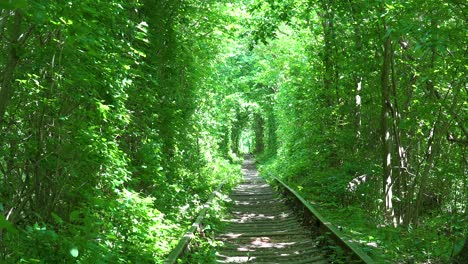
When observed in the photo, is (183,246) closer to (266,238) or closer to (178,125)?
(266,238)

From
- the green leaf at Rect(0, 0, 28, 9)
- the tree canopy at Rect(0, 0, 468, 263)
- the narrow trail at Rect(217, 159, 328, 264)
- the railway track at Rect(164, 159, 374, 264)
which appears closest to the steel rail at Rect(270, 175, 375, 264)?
the railway track at Rect(164, 159, 374, 264)

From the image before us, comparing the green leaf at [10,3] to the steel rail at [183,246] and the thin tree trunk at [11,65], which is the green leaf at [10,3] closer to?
the thin tree trunk at [11,65]

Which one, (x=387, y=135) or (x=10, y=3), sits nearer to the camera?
(x=10, y=3)

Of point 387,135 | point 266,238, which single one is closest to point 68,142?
point 266,238

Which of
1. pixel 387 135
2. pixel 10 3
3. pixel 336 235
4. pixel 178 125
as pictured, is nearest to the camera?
pixel 10 3

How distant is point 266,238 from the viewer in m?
8.12

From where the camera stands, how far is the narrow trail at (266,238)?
6.72m

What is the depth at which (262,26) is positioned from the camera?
1248 centimetres

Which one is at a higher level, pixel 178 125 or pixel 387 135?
pixel 178 125

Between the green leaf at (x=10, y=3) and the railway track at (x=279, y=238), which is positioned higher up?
the green leaf at (x=10, y=3)

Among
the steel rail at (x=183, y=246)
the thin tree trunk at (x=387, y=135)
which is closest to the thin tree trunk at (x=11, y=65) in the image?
the steel rail at (x=183, y=246)

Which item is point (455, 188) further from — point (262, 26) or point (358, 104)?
point (262, 26)

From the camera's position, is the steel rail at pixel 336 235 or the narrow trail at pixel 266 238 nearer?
the steel rail at pixel 336 235

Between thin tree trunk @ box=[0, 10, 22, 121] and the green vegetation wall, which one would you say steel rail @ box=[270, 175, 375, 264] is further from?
thin tree trunk @ box=[0, 10, 22, 121]
